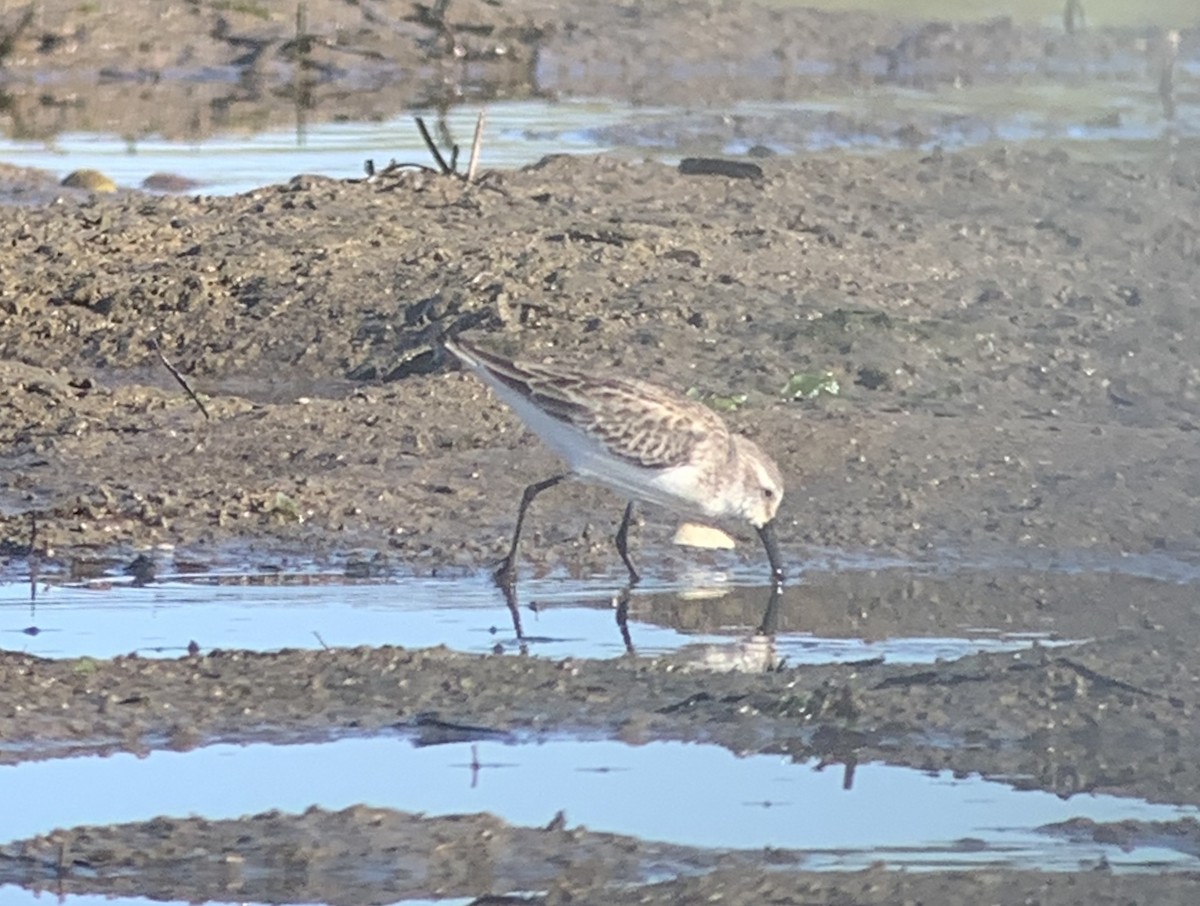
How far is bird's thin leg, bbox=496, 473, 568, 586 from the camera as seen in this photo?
28.4 ft

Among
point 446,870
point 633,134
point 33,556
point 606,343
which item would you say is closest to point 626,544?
point 33,556

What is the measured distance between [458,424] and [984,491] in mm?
2178

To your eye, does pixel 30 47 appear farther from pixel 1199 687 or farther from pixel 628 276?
pixel 1199 687

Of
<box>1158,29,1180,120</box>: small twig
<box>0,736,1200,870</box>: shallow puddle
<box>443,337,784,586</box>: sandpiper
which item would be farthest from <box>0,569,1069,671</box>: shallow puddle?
<box>1158,29,1180,120</box>: small twig

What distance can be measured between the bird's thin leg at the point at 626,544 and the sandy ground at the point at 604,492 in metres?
0.12

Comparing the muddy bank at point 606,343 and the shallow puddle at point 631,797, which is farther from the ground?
the shallow puddle at point 631,797

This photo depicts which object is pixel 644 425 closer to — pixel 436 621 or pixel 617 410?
pixel 617 410

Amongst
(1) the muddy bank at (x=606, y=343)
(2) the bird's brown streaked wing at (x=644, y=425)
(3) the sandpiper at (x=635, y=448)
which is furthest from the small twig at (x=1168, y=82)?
(3) the sandpiper at (x=635, y=448)

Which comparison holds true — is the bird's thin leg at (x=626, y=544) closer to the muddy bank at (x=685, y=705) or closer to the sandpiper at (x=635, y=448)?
the sandpiper at (x=635, y=448)

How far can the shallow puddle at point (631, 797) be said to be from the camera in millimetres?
5855

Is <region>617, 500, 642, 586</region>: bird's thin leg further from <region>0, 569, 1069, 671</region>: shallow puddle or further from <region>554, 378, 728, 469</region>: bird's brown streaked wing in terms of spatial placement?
<region>554, 378, 728, 469</region>: bird's brown streaked wing

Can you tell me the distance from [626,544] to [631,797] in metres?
2.83

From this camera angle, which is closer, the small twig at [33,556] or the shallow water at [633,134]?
the small twig at [33,556]

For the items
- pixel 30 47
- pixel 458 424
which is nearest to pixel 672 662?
pixel 458 424
